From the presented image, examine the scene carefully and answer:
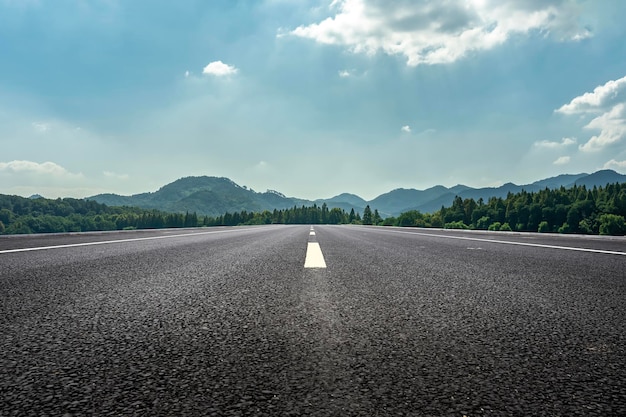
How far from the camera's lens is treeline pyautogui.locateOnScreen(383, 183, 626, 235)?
8481 cm

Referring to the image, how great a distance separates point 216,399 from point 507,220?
4903 inches

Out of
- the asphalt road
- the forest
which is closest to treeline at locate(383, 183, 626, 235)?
the forest

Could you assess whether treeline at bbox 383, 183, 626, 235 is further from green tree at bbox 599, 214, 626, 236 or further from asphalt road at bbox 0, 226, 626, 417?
asphalt road at bbox 0, 226, 626, 417

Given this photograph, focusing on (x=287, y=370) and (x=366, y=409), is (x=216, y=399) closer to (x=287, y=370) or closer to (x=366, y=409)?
(x=287, y=370)

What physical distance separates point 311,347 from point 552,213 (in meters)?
114

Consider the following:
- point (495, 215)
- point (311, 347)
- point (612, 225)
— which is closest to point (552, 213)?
point (495, 215)

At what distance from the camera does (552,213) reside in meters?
98.3

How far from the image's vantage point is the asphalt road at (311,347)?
1.33 m

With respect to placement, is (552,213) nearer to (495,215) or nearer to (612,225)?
(495,215)

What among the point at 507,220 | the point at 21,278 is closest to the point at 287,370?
the point at 21,278

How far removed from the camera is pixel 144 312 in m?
2.65

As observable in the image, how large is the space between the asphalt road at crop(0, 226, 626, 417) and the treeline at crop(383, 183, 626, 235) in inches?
3429

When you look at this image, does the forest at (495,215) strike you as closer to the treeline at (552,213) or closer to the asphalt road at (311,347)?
the treeline at (552,213)

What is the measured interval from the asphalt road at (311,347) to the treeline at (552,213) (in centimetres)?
8711
